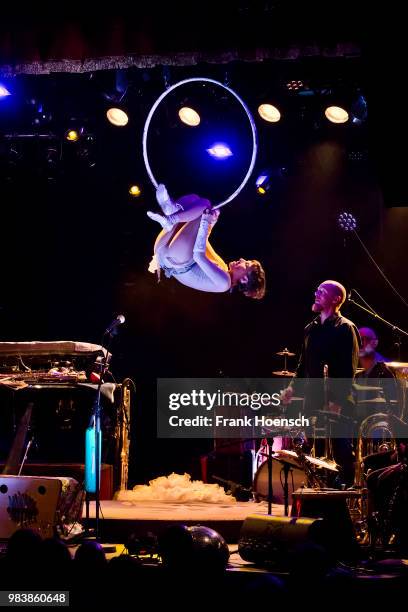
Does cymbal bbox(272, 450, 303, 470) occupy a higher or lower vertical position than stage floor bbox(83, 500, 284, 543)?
higher

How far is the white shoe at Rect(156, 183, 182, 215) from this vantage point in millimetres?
6945

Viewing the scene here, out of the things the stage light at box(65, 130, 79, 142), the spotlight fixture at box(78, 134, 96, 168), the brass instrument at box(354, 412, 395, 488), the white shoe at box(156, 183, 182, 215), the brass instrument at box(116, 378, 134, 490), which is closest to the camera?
the white shoe at box(156, 183, 182, 215)

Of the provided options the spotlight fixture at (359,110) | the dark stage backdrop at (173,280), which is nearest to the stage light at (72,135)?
the dark stage backdrop at (173,280)

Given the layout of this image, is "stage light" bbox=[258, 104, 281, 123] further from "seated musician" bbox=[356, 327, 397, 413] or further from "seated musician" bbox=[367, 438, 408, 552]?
"seated musician" bbox=[367, 438, 408, 552]

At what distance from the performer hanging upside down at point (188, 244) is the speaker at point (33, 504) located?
2528 mm

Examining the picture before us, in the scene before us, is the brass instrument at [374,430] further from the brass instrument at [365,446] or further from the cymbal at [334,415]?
the cymbal at [334,415]

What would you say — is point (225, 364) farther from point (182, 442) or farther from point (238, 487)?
point (238, 487)

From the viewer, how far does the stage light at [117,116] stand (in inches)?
341

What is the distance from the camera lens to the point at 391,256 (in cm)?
1061

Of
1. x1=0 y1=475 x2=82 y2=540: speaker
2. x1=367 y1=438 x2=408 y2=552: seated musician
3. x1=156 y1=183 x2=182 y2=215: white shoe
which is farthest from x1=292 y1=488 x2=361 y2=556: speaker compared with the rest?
x1=156 y1=183 x2=182 y2=215: white shoe

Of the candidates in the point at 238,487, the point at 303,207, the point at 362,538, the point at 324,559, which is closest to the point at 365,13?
the point at 324,559

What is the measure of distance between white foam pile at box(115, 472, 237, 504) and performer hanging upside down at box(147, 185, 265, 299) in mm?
2295

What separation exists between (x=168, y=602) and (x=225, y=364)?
327 inches

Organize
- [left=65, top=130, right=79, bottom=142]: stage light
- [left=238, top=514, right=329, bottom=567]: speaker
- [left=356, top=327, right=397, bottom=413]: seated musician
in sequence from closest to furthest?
[left=238, top=514, right=329, bottom=567]: speaker
[left=356, top=327, right=397, bottom=413]: seated musician
[left=65, top=130, right=79, bottom=142]: stage light
